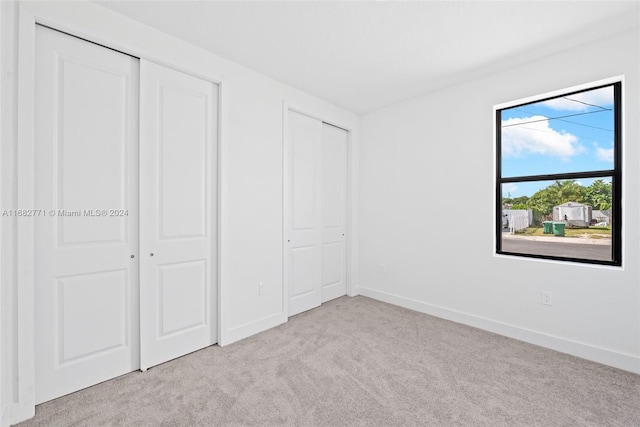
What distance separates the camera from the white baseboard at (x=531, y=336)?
→ 228cm

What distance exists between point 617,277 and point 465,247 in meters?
1.17

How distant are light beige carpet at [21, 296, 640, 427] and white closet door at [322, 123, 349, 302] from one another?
1226mm

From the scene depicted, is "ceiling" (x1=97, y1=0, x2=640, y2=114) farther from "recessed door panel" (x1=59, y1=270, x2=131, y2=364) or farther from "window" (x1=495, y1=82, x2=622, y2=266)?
"recessed door panel" (x1=59, y1=270, x2=131, y2=364)

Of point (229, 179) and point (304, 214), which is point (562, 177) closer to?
Answer: point (304, 214)

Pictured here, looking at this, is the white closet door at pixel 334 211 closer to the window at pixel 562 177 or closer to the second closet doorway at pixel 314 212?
the second closet doorway at pixel 314 212

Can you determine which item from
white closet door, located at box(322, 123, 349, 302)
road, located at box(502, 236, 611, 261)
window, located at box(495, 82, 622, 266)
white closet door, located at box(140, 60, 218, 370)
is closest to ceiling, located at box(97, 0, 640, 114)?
white closet door, located at box(140, 60, 218, 370)

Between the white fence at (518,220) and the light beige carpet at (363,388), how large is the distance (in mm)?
1111

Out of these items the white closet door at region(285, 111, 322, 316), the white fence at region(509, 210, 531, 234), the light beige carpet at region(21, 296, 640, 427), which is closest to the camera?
the light beige carpet at region(21, 296, 640, 427)

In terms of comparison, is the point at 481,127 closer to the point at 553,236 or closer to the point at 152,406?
the point at 553,236

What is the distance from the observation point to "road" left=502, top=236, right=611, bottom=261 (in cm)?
252

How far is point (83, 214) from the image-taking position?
197cm

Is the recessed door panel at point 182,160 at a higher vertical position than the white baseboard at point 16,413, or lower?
higher

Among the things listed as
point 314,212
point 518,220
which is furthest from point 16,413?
point 518,220

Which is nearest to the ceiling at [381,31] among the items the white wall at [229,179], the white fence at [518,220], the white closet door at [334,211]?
the white wall at [229,179]
